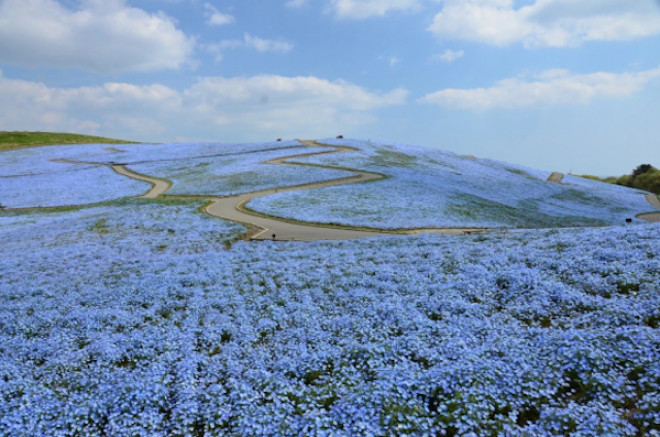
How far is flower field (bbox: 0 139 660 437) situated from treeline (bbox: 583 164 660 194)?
8292cm

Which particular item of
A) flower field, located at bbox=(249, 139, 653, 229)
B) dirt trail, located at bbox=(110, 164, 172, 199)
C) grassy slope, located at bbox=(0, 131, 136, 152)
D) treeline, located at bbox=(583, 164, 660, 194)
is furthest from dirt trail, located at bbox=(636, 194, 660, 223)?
grassy slope, located at bbox=(0, 131, 136, 152)

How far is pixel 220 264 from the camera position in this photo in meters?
21.4

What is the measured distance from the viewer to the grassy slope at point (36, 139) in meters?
101

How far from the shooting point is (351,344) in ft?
36.1

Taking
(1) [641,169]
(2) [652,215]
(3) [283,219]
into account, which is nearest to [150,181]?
(3) [283,219]

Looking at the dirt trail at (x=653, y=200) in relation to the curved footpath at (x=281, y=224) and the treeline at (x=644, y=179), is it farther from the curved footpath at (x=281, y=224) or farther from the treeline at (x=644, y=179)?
the curved footpath at (x=281, y=224)

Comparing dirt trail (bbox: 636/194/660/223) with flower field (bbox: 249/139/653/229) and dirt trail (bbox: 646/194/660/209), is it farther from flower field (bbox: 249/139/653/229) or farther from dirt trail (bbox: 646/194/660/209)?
flower field (bbox: 249/139/653/229)

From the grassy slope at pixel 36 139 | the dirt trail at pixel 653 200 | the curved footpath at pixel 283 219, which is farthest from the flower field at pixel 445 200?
the grassy slope at pixel 36 139

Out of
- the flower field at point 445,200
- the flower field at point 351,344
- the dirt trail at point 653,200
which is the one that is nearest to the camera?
the flower field at point 351,344

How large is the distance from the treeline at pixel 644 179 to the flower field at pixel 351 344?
272 feet

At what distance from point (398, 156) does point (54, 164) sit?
6302 cm

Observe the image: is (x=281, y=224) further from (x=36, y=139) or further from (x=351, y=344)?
(x=36, y=139)

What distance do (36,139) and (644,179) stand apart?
142780mm

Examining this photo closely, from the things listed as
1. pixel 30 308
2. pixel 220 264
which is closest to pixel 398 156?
pixel 220 264
